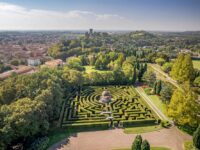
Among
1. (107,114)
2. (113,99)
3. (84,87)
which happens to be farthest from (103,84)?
(107,114)

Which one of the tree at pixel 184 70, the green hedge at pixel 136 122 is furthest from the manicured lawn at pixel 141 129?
the tree at pixel 184 70

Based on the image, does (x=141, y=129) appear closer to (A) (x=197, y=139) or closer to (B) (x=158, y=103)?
(A) (x=197, y=139)

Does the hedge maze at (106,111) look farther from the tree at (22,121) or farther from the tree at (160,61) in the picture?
the tree at (160,61)

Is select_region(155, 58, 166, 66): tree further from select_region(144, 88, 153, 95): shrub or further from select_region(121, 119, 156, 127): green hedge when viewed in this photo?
A: select_region(121, 119, 156, 127): green hedge

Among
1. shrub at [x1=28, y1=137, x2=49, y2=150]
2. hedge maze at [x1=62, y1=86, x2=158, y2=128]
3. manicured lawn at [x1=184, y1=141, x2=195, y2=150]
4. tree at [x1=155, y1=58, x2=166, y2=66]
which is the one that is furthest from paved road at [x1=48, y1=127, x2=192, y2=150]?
tree at [x1=155, y1=58, x2=166, y2=66]

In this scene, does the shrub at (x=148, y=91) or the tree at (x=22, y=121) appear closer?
the tree at (x=22, y=121)

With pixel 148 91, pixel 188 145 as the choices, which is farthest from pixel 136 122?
pixel 148 91
